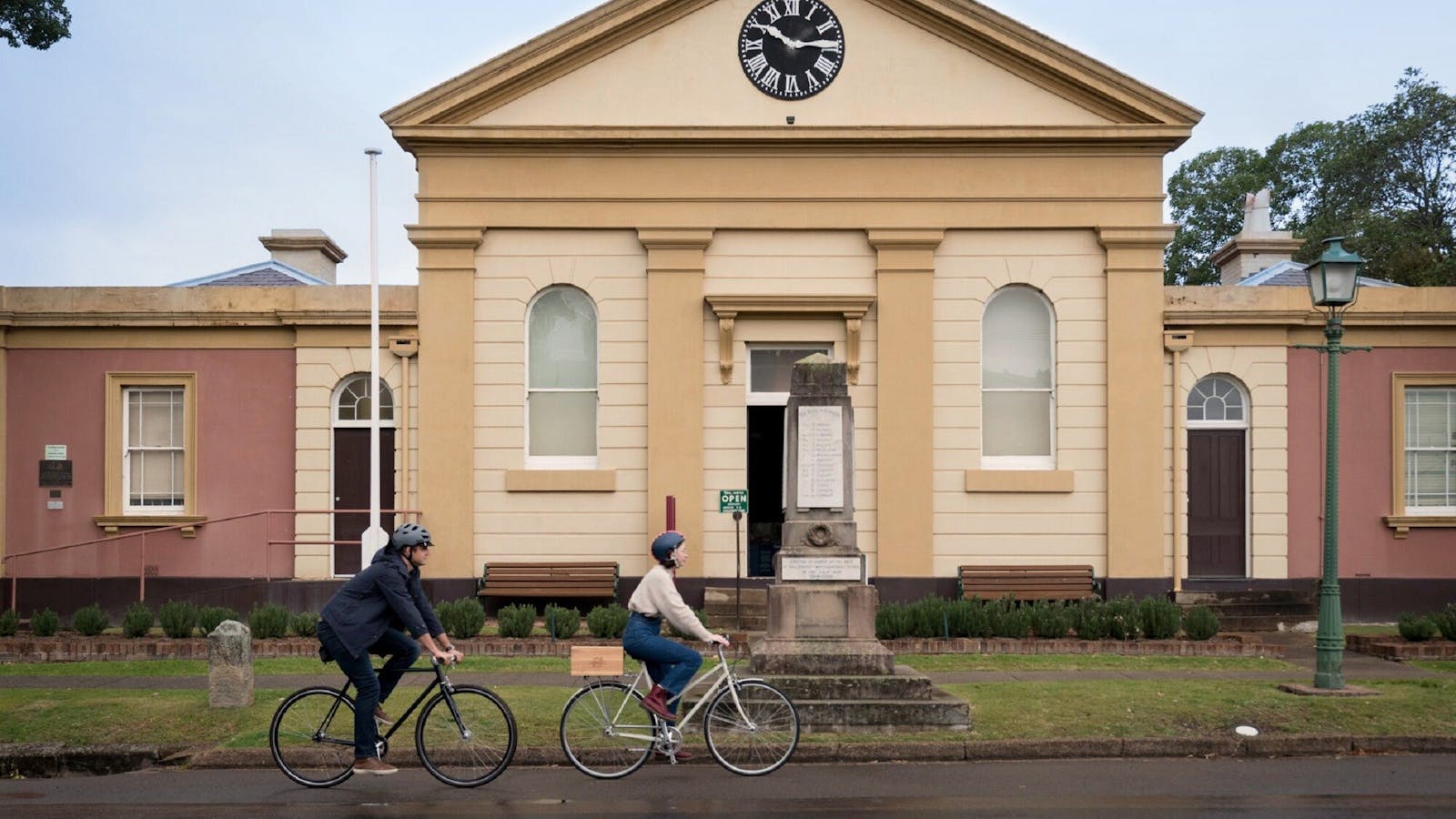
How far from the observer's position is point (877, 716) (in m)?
12.6

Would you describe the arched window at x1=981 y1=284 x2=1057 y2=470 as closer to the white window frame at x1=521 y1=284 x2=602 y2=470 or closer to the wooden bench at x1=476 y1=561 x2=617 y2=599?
the white window frame at x1=521 y1=284 x2=602 y2=470

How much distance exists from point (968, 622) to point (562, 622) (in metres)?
5.12

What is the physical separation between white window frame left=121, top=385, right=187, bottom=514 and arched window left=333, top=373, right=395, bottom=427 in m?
2.34

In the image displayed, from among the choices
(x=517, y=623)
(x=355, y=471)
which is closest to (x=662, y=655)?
(x=517, y=623)

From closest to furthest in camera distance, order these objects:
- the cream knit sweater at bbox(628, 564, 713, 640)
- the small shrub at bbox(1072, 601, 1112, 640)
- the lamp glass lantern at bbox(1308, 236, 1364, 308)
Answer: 1. the cream knit sweater at bbox(628, 564, 713, 640)
2. the lamp glass lantern at bbox(1308, 236, 1364, 308)
3. the small shrub at bbox(1072, 601, 1112, 640)

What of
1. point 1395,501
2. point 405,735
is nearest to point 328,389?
point 405,735

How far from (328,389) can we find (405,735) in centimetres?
1085

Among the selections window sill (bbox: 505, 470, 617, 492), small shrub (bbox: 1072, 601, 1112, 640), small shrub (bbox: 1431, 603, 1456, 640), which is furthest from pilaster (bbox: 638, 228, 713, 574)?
small shrub (bbox: 1431, 603, 1456, 640)

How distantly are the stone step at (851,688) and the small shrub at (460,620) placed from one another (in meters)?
6.83

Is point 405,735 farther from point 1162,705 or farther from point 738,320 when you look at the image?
point 738,320

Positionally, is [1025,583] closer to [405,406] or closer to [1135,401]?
[1135,401]

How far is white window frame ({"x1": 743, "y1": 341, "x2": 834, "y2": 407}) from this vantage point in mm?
22000

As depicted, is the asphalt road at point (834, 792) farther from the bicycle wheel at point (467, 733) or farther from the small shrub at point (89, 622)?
the small shrub at point (89, 622)

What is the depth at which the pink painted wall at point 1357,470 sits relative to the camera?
22.3 meters
